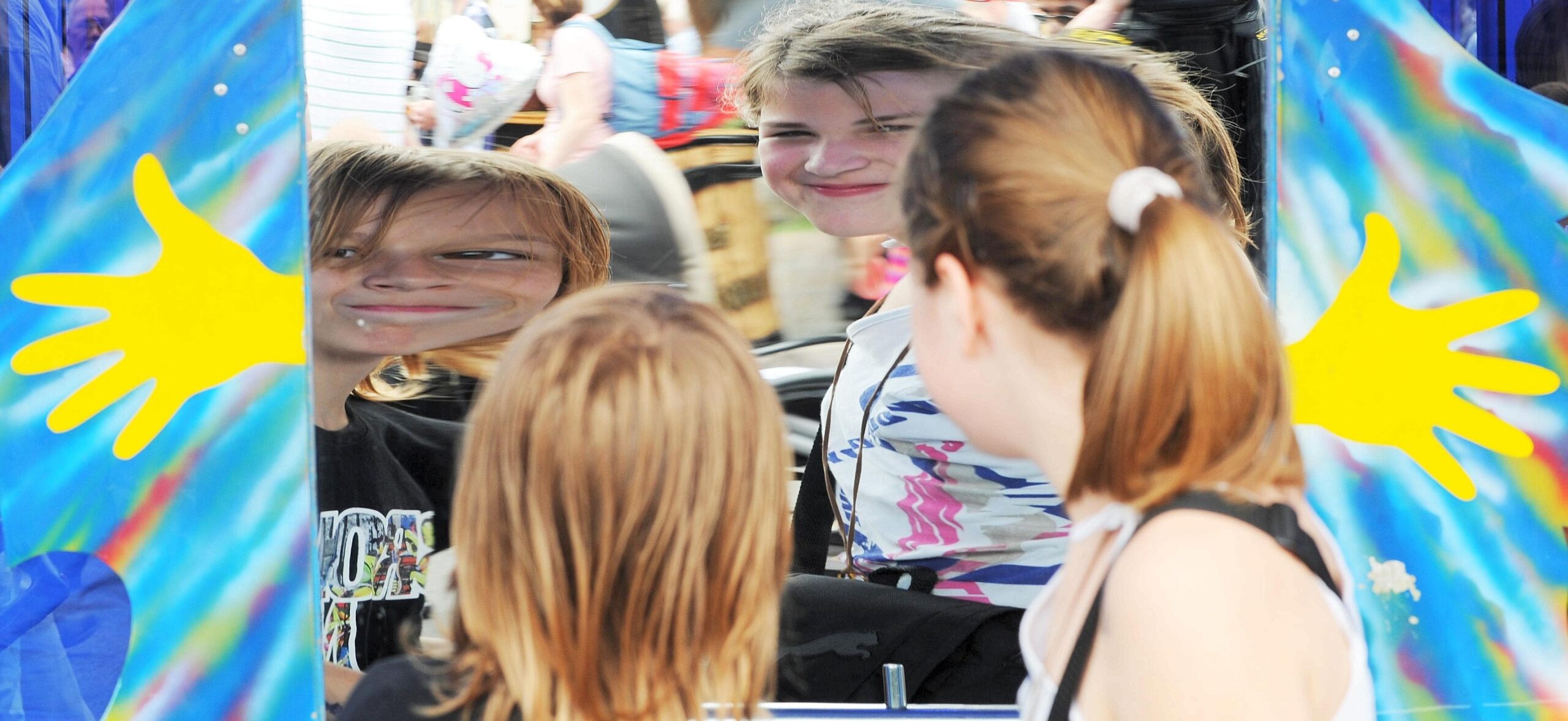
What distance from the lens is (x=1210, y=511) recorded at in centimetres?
95

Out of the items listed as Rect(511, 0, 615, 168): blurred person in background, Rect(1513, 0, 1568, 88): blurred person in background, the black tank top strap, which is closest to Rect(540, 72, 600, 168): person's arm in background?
Rect(511, 0, 615, 168): blurred person in background

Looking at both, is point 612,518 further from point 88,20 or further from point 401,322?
point 88,20

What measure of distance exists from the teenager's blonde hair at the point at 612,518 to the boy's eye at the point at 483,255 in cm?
69

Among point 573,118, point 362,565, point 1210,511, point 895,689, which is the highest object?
point 573,118

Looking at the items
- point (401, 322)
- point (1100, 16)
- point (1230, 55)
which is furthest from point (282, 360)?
point (1230, 55)

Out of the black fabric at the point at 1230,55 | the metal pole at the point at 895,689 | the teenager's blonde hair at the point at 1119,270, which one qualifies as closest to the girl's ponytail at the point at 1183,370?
the teenager's blonde hair at the point at 1119,270

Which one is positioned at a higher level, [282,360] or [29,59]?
[29,59]

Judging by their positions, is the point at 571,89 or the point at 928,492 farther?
the point at 928,492

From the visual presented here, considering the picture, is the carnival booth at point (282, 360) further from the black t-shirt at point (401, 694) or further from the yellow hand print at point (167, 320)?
the black t-shirt at point (401, 694)

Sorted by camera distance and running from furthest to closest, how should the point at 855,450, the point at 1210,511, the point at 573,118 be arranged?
the point at 855,450 → the point at 573,118 → the point at 1210,511

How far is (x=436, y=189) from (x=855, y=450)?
772mm

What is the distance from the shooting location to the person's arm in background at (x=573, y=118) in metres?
1.86

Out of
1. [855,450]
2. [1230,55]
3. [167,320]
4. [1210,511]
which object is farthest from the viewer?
[855,450]

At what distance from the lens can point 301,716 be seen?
65.1 inches
